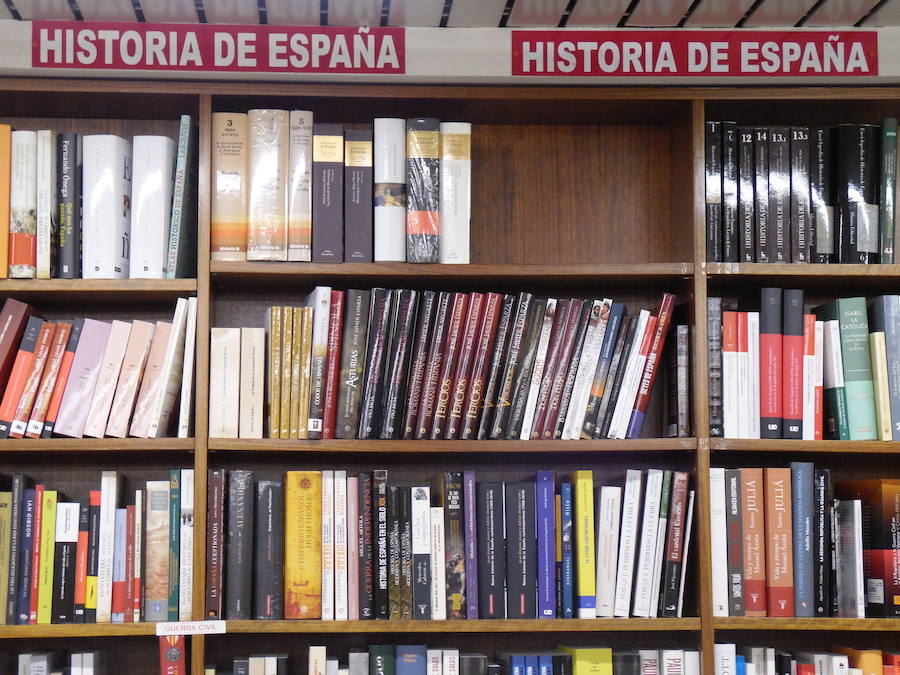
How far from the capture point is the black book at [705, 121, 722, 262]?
2369mm

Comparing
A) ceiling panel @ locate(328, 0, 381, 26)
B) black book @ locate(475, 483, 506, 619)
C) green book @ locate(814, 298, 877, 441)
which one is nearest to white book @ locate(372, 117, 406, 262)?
ceiling panel @ locate(328, 0, 381, 26)

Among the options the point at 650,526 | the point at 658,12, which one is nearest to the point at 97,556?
the point at 650,526

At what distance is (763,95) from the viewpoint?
93.4 inches

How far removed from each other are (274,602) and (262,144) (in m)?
0.99

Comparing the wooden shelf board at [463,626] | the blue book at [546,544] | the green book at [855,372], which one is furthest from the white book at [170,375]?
the green book at [855,372]

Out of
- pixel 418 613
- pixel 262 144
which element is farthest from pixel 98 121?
pixel 418 613

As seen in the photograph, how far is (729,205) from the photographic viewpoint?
238 cm

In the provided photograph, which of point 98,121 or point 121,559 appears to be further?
point 98,121

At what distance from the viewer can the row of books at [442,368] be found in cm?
229

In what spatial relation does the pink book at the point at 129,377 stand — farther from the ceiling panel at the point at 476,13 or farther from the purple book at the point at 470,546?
the ceiling panel at the point at 476,13

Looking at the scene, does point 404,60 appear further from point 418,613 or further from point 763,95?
point 418,613

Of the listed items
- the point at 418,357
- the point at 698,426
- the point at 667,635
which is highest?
the point at 418,357

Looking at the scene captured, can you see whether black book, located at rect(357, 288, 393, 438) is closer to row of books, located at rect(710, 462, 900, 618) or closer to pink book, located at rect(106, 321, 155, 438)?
pink book, located at rect(106, 321, 155, 438)

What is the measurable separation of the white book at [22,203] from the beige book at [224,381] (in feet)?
1.41
